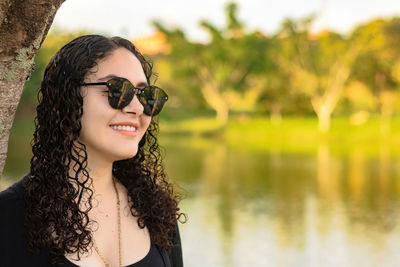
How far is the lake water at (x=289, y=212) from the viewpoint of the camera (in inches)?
304

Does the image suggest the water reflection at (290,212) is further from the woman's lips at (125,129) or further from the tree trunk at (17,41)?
the tree trunk at (17,41)

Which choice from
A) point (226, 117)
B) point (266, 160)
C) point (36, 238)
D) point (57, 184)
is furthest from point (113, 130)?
point (226, 117)

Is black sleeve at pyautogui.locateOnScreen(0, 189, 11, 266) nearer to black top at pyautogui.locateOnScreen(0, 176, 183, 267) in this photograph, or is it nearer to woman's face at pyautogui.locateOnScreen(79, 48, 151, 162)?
black top at pyautogui.locateOnScreen(0, 176, 183, 267)

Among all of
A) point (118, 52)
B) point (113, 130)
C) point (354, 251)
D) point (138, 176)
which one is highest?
point (118, 52)

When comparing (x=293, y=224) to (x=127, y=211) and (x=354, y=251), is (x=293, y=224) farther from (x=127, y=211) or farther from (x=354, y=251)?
(x=127, y=211)

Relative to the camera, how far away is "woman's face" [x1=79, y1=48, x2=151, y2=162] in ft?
5.08

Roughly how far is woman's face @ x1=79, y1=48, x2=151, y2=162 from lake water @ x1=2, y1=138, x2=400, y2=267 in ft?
13.1

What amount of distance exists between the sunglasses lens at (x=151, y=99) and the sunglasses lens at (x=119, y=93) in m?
0.05

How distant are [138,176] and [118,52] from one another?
14.9 inches

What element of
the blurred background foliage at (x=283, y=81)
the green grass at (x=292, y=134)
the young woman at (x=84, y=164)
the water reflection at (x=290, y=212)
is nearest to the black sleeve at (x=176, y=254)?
the young woman at (x=84, y=164)

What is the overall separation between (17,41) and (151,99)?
16.8 inches

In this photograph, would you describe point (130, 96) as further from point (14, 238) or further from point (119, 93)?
point (14, 238)

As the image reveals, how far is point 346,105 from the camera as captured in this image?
40812mm

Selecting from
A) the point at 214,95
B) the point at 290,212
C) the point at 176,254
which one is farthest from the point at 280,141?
the point at 176,254
